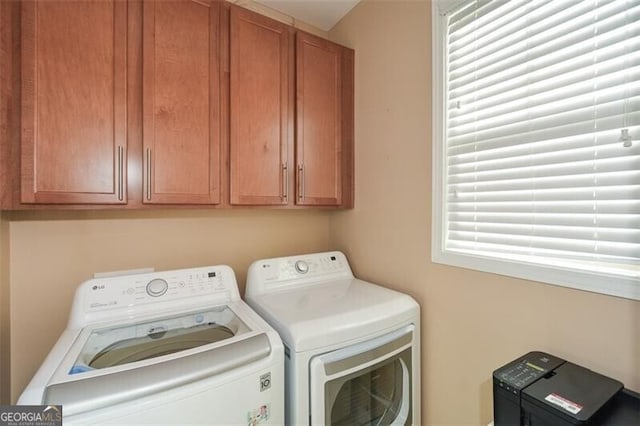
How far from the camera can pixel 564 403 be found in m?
0.74

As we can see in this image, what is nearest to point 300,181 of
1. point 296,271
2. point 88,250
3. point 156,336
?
point 296,271

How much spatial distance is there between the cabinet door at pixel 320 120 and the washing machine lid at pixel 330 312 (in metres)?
0.56

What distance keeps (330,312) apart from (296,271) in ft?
1.55

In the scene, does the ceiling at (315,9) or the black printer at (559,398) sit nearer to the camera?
the black printer at (559,398)

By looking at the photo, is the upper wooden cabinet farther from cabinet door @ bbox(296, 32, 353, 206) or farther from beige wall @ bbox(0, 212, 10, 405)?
beige wall @ bbox(0, 212, 10, 405)

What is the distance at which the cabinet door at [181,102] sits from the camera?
1.29 m

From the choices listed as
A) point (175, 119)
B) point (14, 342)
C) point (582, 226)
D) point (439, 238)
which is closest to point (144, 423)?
point (14, 342)

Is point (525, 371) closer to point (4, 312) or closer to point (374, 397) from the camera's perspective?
point (374, 397)

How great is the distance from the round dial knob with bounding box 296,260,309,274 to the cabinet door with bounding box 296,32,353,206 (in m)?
0.35

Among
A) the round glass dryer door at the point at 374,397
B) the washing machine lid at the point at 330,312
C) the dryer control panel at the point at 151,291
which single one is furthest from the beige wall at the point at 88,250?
the round glass dryer door at the point at 374,397

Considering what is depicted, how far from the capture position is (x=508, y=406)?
2.68 feet

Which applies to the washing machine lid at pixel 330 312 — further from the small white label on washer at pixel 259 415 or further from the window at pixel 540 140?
the window at pixel 540 140

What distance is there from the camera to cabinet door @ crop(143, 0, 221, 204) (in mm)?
1288

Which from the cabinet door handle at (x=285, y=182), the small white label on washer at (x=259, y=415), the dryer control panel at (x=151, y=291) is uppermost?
the cabinet door handle at (x=285, y=182)
